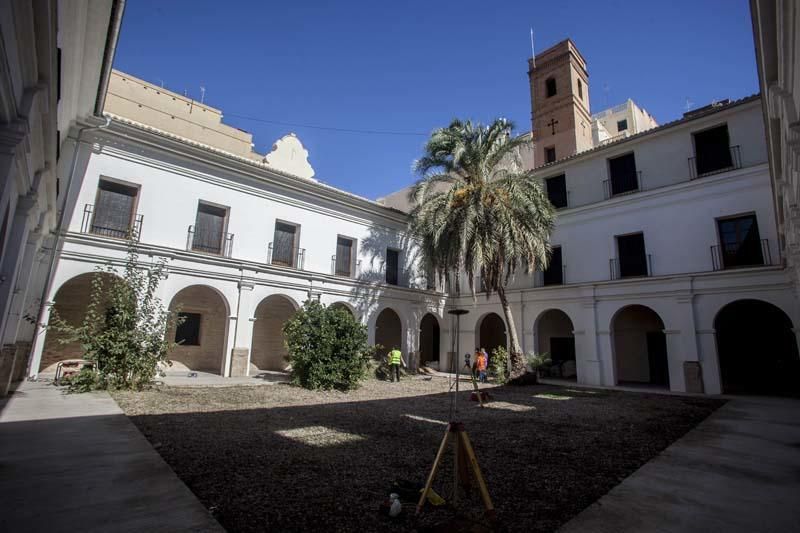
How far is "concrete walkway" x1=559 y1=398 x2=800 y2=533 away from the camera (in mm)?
3320

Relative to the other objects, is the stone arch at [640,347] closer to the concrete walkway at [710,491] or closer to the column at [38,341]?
the concrete walkway at [710,491]

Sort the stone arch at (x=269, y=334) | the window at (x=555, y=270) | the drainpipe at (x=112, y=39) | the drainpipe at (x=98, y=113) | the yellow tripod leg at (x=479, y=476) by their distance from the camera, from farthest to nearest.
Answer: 1. the window at (x=555, y=270)
2. the stone arch at (x=269, y=334)
3. the drainpipe at (x=98, y=113)
4. the drainpipe at (x=112, y=39)
5. the yellow tripod leg at (x=479, y=476)

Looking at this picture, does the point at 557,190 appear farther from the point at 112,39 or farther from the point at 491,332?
the point at 112,39

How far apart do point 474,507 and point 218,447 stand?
11.7 ft

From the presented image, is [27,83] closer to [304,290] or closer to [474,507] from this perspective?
[474,507]

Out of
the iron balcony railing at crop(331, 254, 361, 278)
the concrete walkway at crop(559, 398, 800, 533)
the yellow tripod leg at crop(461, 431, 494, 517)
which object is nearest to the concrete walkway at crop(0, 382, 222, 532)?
the yellow tripod leg at crop(461, 431, 494, 517)

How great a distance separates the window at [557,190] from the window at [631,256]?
10.7ft

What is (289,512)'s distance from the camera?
336 centimetres

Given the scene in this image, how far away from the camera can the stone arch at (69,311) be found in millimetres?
13617

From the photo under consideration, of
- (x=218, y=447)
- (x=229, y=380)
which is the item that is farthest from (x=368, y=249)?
(x=218, y=447)

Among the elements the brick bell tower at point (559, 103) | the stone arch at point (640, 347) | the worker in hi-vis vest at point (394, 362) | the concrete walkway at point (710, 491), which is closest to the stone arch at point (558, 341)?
the stone arch at point (640, 347)

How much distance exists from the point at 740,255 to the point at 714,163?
3.63 metres

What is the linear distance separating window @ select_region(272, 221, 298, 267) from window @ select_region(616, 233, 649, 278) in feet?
45.0

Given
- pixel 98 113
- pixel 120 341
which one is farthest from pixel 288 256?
pixel 98 113
